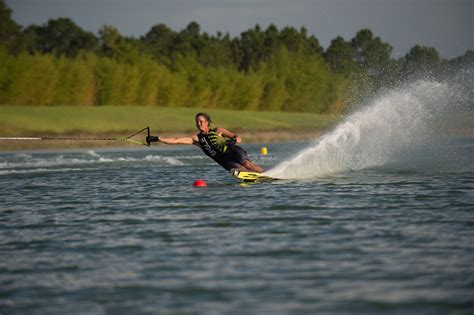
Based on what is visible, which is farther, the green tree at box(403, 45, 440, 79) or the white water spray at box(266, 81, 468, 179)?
the green tree at box(403, 45, 440, 79)

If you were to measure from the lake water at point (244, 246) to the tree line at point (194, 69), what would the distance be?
32419 mm

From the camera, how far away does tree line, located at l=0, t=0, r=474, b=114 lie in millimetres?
70438

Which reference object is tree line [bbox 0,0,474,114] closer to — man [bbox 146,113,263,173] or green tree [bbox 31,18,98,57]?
green tree [bbox 31,18,98,57]

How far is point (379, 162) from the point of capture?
2273 cm

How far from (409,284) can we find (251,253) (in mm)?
2101

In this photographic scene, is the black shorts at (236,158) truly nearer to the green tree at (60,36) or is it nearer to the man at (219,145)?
the man at (219,145)

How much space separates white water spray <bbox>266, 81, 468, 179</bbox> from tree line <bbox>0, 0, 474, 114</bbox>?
21754 mm

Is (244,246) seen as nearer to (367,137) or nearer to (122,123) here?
(367,137)

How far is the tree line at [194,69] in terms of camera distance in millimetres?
70438

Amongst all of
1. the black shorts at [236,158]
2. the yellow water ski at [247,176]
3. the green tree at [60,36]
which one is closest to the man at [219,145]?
the black shorts at [236,158]

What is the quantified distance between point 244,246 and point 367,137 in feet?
50.7

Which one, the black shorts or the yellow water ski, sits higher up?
the black shorts

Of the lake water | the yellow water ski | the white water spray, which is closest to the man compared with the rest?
the yellow water ski

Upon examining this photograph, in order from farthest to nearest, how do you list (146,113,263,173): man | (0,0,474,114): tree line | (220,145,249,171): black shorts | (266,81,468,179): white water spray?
1. (0,0,474,114): tree line
2. (266,81,468,179): white water spray
3. (220,145,249,171): black shorts
4. (146,113,263,173): man
